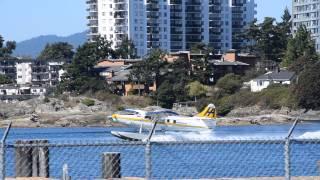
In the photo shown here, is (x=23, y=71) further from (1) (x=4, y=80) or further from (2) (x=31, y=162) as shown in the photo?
(2) (x=31, y=162)

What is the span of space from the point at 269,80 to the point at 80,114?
25.1 metres

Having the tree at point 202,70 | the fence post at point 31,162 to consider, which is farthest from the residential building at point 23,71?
the fence post at point 31,162

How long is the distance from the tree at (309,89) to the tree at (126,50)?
5292cm

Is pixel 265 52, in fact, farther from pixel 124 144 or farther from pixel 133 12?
pixel 124 144

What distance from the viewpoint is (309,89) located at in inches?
4756

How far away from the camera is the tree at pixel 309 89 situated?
120812 mm

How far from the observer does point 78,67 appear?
14625 cm

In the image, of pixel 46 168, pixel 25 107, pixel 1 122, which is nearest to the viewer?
pixel 46 168

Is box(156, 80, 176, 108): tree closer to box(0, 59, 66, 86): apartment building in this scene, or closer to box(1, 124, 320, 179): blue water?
box(0, 59, 66, 86): apartment building

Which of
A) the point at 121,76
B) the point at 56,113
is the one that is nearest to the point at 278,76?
the point at 121,76

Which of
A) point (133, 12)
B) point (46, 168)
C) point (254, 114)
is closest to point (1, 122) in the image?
point (254, 114)

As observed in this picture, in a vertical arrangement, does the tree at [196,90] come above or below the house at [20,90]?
above

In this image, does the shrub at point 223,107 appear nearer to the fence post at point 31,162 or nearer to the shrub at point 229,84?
the shrub at point 229,84

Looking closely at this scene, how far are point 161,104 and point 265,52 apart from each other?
37.4 metres
